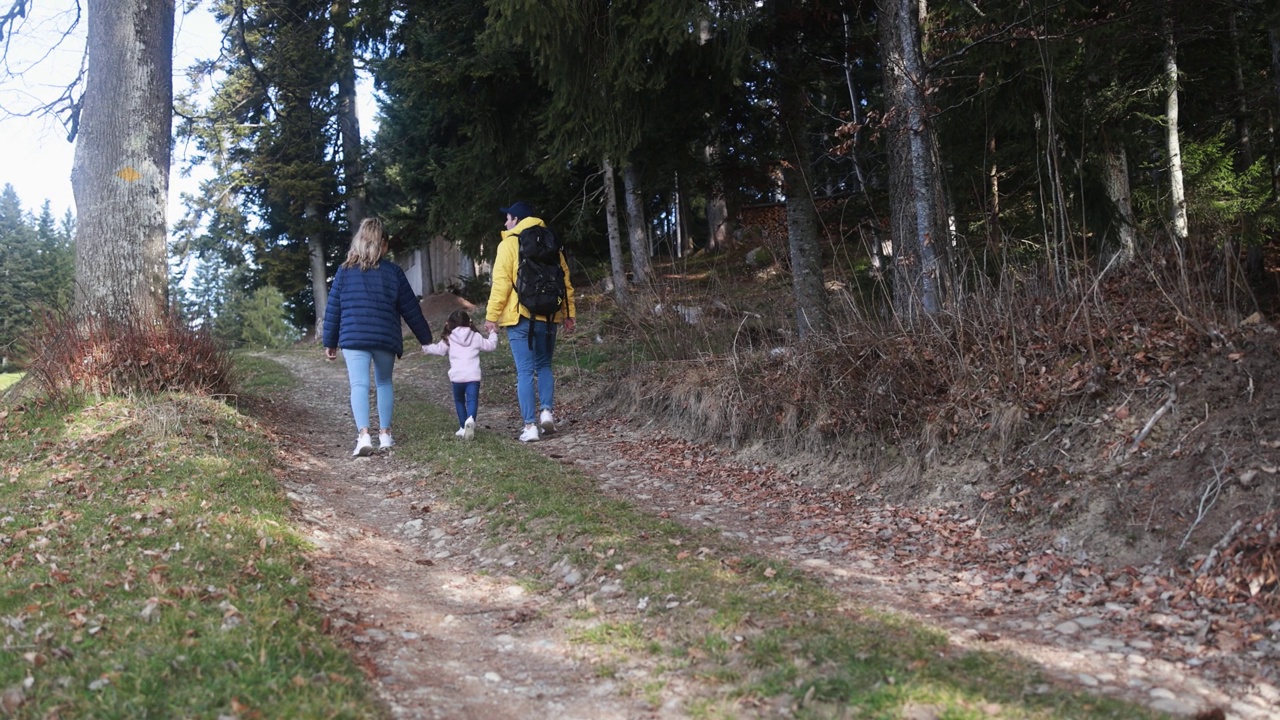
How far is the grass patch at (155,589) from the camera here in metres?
3.19

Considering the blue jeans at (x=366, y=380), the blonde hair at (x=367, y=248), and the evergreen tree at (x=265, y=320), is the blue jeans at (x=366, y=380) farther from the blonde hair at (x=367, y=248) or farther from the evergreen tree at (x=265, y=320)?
the evergreen tree at (x=265, y=320)

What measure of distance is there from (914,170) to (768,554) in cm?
382

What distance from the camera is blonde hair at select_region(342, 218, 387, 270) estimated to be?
8305 mm

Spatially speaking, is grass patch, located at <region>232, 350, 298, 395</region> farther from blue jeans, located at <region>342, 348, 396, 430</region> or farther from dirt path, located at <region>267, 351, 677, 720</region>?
dirt path, located at <region>267, 351, 677, 720</region>

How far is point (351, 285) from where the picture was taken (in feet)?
27.2

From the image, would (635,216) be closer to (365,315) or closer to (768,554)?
(365,315)

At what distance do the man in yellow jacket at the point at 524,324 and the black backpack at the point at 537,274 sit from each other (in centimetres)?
7

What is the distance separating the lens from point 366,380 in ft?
27.6

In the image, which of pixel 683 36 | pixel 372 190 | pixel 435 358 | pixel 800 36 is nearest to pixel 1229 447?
pixel 683 36

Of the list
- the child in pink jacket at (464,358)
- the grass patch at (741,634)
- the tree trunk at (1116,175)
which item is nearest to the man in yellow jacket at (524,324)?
the child in pink jacket at (464,358)

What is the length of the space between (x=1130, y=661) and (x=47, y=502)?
6.39 metres

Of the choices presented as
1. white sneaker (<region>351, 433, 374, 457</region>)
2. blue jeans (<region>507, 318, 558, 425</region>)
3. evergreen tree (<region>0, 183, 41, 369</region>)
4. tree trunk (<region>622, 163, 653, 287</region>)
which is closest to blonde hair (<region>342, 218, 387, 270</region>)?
blue jeans (<region>507, 318, 558, 425</region>)

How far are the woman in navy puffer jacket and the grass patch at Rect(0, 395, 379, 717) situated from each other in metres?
1.14

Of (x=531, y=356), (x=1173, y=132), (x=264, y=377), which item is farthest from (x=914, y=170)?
(x=264, y=377)
